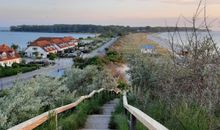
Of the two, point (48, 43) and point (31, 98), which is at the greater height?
point (31, 98)

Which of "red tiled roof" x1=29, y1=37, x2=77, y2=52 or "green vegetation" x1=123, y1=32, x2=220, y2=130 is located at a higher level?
"green vegetation" x1=123, y1=32, x2=220, y2=130

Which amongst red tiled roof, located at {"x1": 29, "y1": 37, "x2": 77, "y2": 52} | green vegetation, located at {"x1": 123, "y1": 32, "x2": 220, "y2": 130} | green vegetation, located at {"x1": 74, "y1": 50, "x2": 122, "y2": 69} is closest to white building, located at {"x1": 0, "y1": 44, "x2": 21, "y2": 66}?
green vegetation, located at {"x1": 74, "y1": 50, "x2": 122, "y2": 69}

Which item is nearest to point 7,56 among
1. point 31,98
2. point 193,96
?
point 31,98

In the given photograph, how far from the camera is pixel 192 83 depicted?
6090 mm

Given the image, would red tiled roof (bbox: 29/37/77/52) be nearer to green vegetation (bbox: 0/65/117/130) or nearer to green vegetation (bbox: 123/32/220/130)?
green vegetation (bbox: 0/65/117/130)

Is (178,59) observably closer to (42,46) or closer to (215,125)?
(215,125)

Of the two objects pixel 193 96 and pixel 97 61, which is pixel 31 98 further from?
pixel 97 61

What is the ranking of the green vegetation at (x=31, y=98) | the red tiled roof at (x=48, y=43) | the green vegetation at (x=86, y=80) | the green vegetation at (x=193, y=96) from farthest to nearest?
the red tiled roof at (x=48, y=43)
the green vegetation at (x=86, y=80)
the green vegetation at (x=31, y=98)
the green vegetation at (x=193, y=96)

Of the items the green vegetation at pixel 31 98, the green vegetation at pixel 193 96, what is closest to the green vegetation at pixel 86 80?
the green vegetation at pixel 31 98

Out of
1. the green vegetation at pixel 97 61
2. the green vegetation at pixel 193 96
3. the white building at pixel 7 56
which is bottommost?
the white building at pixel 7 56

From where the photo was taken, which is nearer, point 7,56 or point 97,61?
point 97,61

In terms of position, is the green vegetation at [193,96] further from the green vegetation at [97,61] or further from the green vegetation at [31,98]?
the green vegetation at [97,61]

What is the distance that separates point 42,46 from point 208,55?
117 m

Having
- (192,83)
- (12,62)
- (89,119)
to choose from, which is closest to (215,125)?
(192,83)
